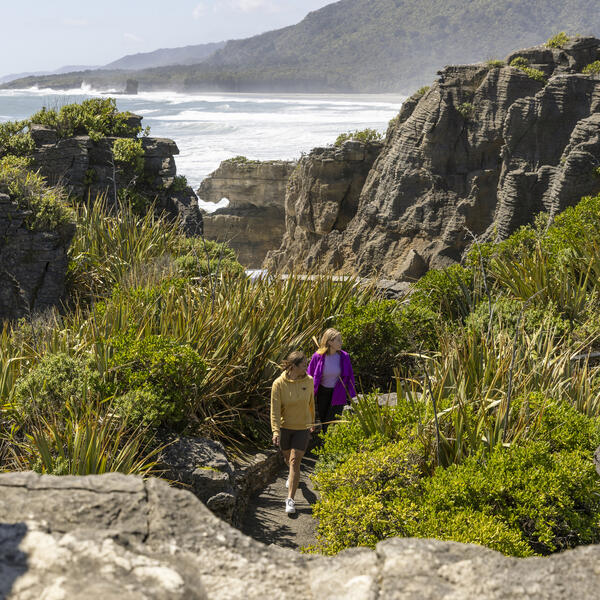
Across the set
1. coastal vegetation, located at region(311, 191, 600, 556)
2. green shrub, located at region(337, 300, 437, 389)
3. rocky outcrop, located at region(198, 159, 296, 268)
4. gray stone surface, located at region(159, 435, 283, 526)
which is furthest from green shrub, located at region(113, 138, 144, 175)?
rocky outcrop, located at region(198, 159, 296, 268)

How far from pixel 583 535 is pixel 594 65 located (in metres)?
20.0

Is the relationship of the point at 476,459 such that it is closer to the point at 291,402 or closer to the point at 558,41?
the point at 291,402

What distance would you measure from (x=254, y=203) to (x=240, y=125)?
42.1m

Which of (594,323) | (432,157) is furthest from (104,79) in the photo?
(594,323)

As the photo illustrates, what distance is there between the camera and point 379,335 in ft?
26.0

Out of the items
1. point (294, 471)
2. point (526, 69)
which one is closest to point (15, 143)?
point (294, 471)

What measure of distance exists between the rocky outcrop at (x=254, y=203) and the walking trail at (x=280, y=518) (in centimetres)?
3384

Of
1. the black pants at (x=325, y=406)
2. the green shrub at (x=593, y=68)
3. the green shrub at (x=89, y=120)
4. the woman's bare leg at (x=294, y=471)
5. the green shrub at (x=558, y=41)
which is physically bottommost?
the woman's bare leg at (x=294, y=471)

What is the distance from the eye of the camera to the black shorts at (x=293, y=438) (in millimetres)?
5875

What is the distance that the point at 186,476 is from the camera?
533cm

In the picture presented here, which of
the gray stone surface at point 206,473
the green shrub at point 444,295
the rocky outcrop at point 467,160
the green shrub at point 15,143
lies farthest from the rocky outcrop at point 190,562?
the rocky outcrop at point 467,160

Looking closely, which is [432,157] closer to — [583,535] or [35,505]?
[583,535]

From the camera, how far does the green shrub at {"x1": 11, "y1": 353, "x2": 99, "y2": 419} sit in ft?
17.4

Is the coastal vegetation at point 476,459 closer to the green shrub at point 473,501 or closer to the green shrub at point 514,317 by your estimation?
the green shrub at point 473,501
